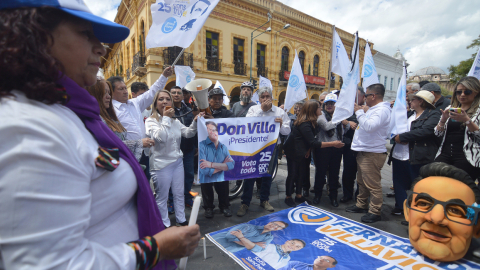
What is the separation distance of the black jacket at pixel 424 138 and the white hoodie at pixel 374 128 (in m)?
0.33

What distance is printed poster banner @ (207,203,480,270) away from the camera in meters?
2.54

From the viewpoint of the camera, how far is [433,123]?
350 cm

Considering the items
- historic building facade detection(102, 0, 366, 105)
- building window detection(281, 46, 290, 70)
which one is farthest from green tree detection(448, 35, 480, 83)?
building window detection(281, 46, 290, 70)

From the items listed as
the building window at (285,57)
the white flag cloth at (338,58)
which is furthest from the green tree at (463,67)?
the white flag cloth at (338,58)

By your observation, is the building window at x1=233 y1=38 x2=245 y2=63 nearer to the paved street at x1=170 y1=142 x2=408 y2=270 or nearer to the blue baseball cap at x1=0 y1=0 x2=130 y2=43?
the paved street at x1=170 y1=142 x2=408 y2=270

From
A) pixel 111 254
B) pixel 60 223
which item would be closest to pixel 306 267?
pixel 111 254

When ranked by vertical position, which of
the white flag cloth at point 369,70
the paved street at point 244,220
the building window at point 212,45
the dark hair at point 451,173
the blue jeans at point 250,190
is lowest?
the paved street at point 244,220

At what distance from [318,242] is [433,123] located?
2402 mm

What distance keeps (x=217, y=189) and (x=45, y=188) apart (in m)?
3.49

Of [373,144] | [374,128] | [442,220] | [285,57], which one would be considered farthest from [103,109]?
[285,57]

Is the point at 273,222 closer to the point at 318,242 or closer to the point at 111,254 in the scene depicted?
the point at 318,242

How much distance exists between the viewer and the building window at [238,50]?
61.1 ft

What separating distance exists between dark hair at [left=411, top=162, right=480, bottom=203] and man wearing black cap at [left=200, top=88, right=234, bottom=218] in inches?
102

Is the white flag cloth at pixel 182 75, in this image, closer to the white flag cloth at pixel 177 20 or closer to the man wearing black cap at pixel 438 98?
the white flag cloth at pixel 177 20
